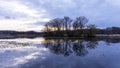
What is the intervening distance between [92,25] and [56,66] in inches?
3988

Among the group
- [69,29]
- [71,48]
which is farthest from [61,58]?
[69,29]

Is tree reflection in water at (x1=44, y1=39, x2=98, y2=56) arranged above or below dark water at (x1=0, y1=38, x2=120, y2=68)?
below

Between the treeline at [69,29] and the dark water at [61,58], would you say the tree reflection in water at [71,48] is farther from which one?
the treeline at [69,29]

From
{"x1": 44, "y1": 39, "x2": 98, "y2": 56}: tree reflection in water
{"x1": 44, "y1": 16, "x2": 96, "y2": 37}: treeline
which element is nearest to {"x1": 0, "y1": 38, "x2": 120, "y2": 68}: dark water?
{"x1": 44, "y1": 39, "x2": 98, "y2": 56}: tree reflection in water

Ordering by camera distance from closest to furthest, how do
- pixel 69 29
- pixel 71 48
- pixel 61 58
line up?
pixel 61 58
pixel 71 48
pixel 69 29

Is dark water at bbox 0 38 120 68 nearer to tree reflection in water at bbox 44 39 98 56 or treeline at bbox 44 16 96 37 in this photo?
tree reflection in water at bbox 44 39 98 56

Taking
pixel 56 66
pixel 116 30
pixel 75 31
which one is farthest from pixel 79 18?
pixel 56 66

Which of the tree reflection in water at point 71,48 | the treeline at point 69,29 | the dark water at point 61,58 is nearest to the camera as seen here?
the dark water at point 61,58

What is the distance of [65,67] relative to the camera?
751 inches

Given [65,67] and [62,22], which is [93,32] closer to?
[62,22]

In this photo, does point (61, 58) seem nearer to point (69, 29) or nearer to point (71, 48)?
point (71, 48)

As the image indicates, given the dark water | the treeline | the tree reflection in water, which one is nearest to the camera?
the dark water

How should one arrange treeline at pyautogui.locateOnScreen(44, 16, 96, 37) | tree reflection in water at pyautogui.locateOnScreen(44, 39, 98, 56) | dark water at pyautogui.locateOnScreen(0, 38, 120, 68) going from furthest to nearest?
treeline at pyautogui.locateOnScreen(44, 16, 96, 37), tree reflection in water at pyautogui.locateOnScreen(44, 39, 98, 56), dark water at pyautogui.locateOnScreen(0, 38, 120, 68)

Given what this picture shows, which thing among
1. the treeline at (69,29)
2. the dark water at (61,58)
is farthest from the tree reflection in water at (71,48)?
the treeline at (69,29)
